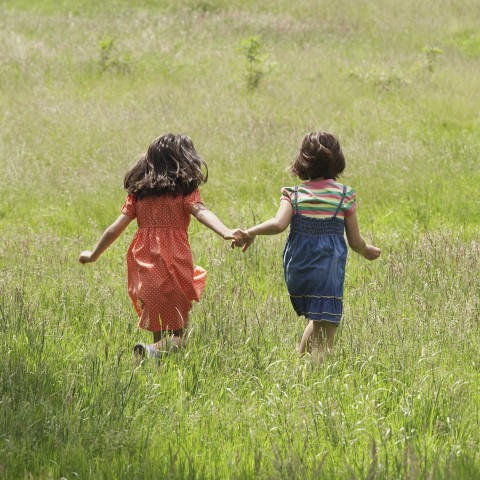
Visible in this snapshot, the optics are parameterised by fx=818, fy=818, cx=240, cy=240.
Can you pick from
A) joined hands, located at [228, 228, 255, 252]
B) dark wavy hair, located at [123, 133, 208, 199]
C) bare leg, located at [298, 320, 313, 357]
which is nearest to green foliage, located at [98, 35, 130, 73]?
dark wavy hair, located at [123, 133, 208, 199]

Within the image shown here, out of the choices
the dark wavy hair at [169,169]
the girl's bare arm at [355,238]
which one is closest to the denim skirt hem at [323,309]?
the girl's bare arm at [355,238]

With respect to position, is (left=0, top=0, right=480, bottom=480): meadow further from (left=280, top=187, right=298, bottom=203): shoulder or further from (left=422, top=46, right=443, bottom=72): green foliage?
(left=280, top=187, right=298, bottom=203): shoulder

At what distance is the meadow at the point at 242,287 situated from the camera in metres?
3.30

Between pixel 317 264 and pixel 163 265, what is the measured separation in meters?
0.87

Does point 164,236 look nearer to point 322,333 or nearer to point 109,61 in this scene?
point 322,333

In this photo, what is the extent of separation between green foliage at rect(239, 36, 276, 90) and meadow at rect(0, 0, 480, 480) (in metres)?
0.04

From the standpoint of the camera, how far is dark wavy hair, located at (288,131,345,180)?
4523 millimetres

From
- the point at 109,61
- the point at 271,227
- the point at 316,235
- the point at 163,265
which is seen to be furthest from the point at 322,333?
the point at 109,61

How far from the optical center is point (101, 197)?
8641mm

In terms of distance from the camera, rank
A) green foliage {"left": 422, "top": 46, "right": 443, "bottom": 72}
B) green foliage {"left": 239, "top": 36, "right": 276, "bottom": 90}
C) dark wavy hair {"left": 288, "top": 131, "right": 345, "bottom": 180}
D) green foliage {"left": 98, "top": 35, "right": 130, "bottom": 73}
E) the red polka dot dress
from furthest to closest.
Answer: green foliage {"left": 98, "top": 35, "right": 130, "bottom": 73}
green foliage {"left": 422, "top": 46, "right": 443, "bottom": 72}
green foliage {"left": 239, "top": 36, "right": 276, "bottom": 90}
the red polka dot dress
dark wavy hair {"left": 288, "top": 131, "right": 345, "bottom": 180}

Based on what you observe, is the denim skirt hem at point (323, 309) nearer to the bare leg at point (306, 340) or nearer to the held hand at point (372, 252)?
the bare leg at point (306, 340)

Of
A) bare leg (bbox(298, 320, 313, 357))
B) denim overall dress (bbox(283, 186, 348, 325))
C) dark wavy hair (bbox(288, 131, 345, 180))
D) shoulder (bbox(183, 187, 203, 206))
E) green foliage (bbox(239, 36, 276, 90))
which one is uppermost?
green foliage (bbox(239, 36, 276, 90))

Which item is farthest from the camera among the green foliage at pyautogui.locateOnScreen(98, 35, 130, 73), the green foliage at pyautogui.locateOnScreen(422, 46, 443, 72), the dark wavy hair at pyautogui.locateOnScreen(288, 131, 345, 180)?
the green foliage at pyautogui.locateOnScreen(98, 35, 130, 73)

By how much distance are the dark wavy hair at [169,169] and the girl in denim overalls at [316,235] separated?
0.50 metres
